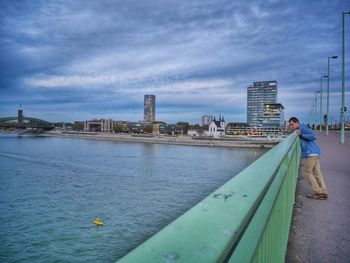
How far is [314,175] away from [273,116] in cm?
16502

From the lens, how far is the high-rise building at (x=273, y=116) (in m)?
160

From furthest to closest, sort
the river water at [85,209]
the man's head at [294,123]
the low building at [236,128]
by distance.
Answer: the low building at [236,128] → the river water at [85,209] → the man's head at [294,123]

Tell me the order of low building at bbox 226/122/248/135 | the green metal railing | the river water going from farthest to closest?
low building at bbox 226/122/248/135 < the river water < the green metal railing

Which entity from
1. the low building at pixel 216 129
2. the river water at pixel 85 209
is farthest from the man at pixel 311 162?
the low building at pixel 216 129

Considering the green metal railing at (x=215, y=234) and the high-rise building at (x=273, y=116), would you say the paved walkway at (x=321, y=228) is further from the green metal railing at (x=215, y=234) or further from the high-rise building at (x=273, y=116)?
the high-rise building at (x=273, y=116)

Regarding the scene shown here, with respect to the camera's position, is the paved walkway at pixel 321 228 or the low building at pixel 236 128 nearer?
the paved walkway at pixel 321 228

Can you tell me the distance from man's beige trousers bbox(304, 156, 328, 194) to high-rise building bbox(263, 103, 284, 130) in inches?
6275

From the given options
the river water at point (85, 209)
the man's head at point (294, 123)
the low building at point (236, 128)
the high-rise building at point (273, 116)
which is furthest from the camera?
the low building at point (236, 128)

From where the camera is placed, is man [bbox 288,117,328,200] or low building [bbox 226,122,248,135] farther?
low building [bbox 226,122,248,135]

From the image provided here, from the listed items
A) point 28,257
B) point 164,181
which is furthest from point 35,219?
point 164,181

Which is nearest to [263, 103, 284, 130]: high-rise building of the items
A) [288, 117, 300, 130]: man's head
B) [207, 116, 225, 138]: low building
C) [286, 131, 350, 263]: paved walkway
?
[207, 116, 225, 138]: low building

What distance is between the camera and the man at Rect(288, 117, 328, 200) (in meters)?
6.36

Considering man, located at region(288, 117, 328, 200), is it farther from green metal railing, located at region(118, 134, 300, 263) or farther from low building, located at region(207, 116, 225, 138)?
low building, located at region(207, 116, 225, 138)

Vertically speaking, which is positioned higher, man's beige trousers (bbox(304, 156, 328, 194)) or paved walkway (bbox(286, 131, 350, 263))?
man's beige trousers (bbox(304, 156, 328, 194))
